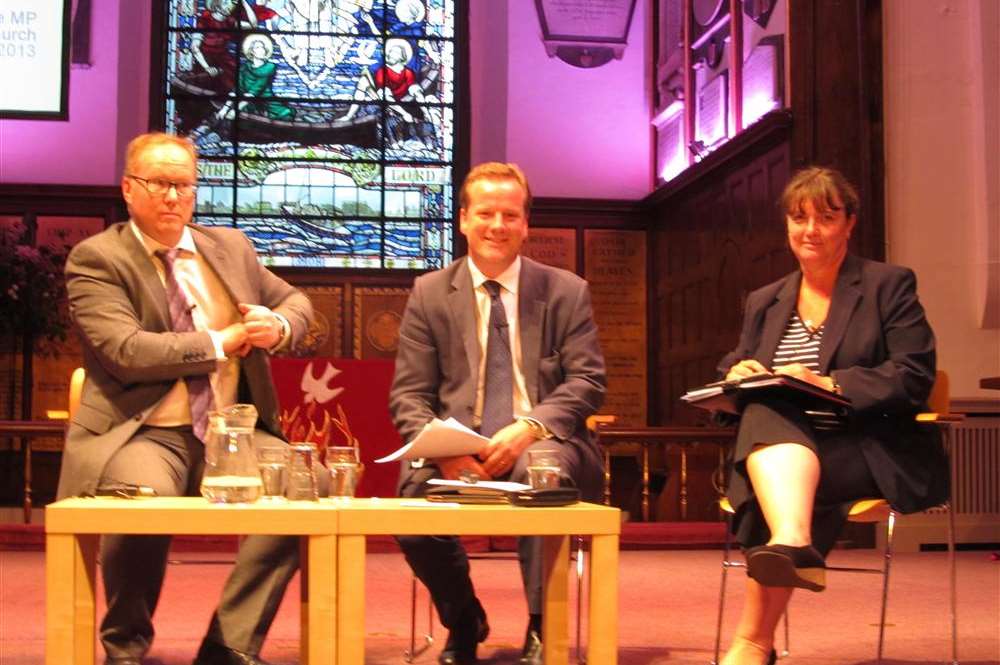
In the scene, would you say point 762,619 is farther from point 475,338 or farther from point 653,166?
point 653,166

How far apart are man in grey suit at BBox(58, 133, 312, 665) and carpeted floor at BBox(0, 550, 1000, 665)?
38cm

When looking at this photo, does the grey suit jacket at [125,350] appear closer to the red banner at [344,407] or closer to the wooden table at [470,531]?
the wooden table at [470,531]

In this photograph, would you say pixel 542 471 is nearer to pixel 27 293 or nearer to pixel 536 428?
pixel 536 428

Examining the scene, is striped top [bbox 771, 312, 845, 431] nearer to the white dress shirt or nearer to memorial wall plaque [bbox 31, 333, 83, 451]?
the white dress shirt

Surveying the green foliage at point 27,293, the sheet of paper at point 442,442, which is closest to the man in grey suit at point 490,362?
the sheet of paper at point 442,442

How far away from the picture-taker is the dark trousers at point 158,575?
3.18 m

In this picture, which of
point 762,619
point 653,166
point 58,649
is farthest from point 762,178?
point 58,649

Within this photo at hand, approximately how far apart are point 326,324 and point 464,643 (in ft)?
23.4

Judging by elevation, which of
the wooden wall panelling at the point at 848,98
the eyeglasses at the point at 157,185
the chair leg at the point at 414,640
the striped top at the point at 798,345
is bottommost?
the chair leg at the point at 414,640

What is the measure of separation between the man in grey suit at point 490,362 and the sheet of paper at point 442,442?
0.27 metres

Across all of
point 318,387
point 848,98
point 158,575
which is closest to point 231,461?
point 158,575

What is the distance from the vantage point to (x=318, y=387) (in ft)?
24.6

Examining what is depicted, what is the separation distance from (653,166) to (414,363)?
7519 mm

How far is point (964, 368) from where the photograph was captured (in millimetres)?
7250
